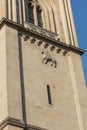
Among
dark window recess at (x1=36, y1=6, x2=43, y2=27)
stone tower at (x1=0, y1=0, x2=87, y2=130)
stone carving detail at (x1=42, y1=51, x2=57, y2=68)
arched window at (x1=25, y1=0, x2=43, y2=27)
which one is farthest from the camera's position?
dark window recess at (x1=36, y1=6, x2=43, y2=27)

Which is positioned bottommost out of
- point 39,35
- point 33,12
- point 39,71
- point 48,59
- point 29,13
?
point 39,71

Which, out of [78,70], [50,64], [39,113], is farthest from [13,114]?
[78,70]

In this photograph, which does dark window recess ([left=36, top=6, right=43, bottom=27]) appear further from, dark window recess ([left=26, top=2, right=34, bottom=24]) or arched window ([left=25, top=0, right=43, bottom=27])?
dark window recess ([left=26, top=2, right=34, bottom=24])

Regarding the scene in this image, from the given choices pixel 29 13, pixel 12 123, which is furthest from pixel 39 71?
pixel 29 13

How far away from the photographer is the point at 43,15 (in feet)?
105

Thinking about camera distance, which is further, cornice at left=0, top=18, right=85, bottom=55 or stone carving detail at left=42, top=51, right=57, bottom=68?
stone carving detail at left=42, top=51, right=57, bottom=68

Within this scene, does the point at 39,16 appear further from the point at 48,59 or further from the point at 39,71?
the point at 39,71

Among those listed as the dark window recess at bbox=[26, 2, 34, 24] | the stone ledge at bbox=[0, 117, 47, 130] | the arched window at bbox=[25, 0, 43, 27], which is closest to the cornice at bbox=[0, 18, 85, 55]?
the dark window recess at bbox=[26, 2, 34, 24]

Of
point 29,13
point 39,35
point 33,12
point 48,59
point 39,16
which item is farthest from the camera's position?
point 39,16

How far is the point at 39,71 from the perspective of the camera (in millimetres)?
26359

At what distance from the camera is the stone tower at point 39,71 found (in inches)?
917

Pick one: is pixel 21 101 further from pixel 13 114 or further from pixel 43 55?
pixel 43 55

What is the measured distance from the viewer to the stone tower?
76.4 ft

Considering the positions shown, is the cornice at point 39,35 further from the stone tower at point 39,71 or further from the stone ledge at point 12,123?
the stone ledge at point 12,123
